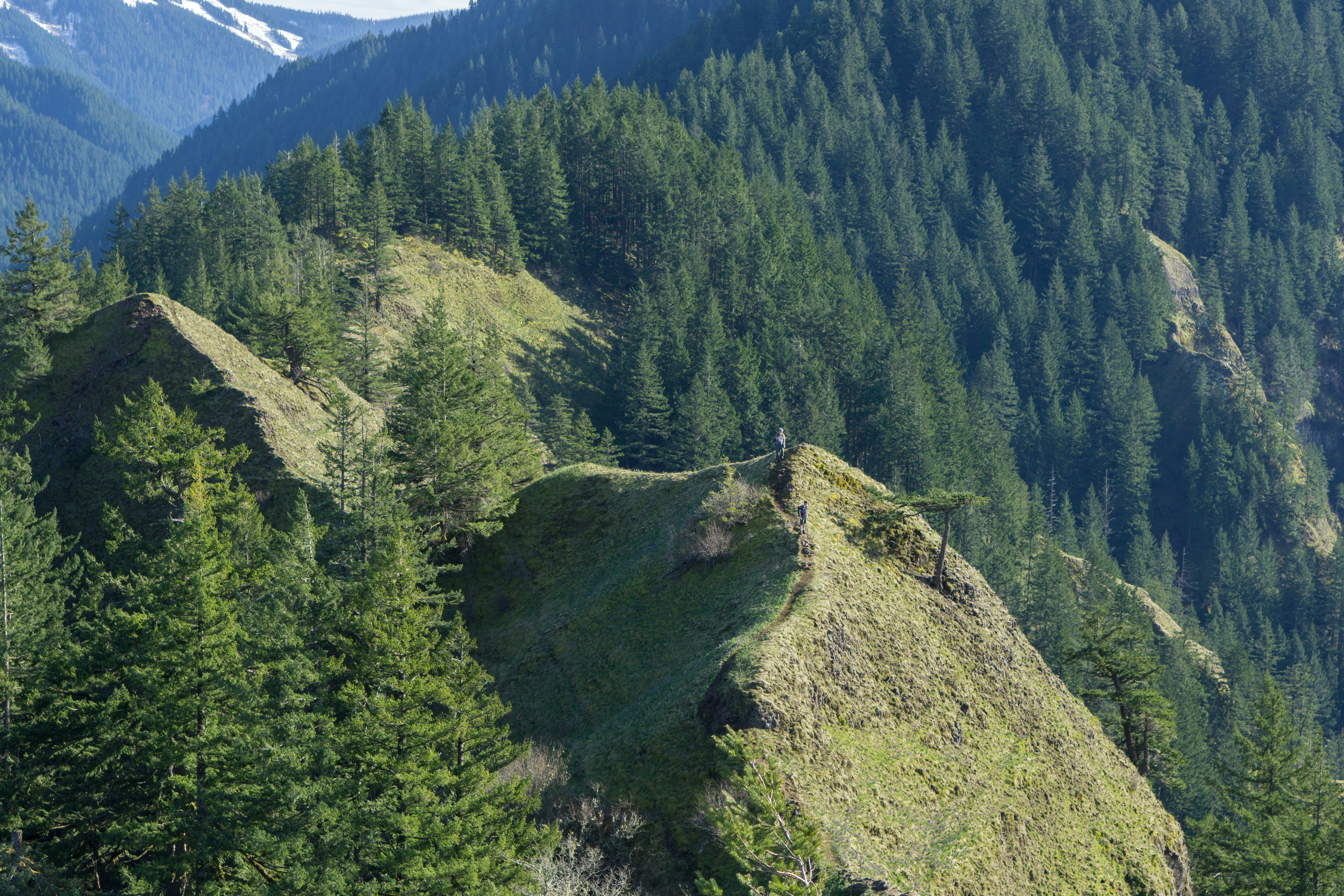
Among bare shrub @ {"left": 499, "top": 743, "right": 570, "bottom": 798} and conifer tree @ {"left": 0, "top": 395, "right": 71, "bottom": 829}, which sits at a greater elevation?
conifer tree @ {"left": 0, "top": 395, "right": 71, "bottom": 829}

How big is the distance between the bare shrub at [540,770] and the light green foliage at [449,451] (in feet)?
46.1

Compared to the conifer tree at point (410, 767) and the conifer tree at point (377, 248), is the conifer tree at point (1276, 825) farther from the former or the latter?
the conifer tree at point (377, 248)

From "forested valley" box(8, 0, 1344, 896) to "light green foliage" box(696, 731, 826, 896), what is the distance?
0.19 m

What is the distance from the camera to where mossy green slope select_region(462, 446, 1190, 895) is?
29719 mm

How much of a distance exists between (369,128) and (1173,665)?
99996 millimetres

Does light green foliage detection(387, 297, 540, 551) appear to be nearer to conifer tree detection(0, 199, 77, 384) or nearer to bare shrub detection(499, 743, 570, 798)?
bare shrub detection(499, 743, 570, 798)

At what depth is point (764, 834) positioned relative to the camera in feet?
77.6

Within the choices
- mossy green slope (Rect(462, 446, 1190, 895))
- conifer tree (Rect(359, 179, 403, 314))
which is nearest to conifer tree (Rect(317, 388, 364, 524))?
mossy green slope (Rect(462, 446, 1190, 895))

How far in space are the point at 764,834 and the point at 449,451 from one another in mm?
26547

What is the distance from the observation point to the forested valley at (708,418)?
29.4 metres

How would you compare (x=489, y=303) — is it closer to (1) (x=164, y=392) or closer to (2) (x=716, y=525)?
(1) (x=164, y=392)

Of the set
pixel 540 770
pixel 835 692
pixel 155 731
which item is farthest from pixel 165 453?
pixel 835 692

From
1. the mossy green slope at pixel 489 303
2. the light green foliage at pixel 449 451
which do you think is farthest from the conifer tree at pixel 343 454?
the mossy green slope at pixel 489 303

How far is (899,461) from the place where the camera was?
95.8 m
